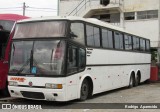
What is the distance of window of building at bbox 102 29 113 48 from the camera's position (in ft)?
48.9

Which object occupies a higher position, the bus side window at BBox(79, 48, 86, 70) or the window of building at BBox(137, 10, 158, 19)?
the window of building at BBox(137, 10, 158, 19)

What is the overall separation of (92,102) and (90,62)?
1.60 meters

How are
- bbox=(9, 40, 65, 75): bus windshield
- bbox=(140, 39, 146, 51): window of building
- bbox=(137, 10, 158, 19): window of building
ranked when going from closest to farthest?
bbox=(9, 40, 65, 75): bus windshield → bbox=(140, 39, 146, 51): window of building → bbox=(137, 10, 158, 19): window of building

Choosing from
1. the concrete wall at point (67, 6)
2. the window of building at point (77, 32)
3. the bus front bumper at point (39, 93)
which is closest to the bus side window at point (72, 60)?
the window of building at point (77, 32)

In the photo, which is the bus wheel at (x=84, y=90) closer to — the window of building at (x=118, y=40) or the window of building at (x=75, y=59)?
the window of building at (x=75, y=59)

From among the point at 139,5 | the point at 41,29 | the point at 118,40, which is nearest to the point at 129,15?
the point at 139,5

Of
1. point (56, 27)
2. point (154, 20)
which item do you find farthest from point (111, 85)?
point (154, 20)

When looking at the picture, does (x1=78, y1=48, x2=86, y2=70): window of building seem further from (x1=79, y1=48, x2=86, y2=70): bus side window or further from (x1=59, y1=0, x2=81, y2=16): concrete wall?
(x1=59, y1=0, x2=81, y2=16): concrete wall

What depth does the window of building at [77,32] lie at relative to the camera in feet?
40.1

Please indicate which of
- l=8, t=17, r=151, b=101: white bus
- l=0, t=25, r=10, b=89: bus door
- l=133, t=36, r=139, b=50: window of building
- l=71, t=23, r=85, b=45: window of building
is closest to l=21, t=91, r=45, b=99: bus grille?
l=8, t=17, r=151, b=101: white bus

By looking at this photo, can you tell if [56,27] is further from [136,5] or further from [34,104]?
[136,5]

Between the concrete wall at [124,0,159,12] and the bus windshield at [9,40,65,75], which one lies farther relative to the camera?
the concrete wall at [124,0,159,12]

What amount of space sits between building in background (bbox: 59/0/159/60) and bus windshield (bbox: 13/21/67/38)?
24071 mm

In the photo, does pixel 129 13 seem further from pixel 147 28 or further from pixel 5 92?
pixel 5 92
